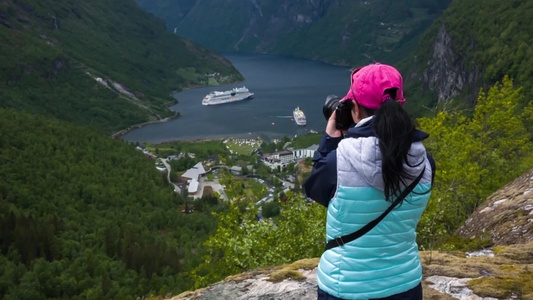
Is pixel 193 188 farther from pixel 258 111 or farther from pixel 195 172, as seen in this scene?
pixel 258 111

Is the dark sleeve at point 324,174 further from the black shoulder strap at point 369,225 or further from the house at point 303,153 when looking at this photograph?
the house at point 303,153

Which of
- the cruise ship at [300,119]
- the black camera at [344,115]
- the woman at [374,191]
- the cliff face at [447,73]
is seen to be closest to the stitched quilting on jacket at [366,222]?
the woman at [374,191]

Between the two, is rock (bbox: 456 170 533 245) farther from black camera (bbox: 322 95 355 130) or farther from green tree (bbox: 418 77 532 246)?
black camera (bbox: 322 95 355 130)

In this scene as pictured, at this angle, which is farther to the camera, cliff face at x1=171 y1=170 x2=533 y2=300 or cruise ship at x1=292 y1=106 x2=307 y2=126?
cruise ship at x1=292 y1=106 x2=307 y2=126

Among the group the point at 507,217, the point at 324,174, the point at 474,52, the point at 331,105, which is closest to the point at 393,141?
the point at 324,174

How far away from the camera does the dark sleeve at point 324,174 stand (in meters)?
2.36

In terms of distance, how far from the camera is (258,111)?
274 ft

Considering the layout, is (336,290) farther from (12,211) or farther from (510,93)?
(12,211)

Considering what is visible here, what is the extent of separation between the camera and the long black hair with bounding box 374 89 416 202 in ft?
7.42

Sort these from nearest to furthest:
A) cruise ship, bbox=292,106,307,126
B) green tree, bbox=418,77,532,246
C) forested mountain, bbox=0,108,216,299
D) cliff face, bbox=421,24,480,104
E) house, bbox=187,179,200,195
Result: green tree, bbox=418,77,532,246 → forested mountain, bbox=0,108,216,299 → house, bbox=187,179,200,195 → cruise ship, bbox=292,106,307,126 → cliff face, bbox=421,24,480,104

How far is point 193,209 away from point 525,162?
32.8 metres

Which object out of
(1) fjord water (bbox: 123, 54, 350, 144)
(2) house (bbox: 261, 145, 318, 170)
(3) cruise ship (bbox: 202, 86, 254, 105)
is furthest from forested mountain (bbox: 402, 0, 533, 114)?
(3) cruise ship (bbox: 202, 86, 254, 105)

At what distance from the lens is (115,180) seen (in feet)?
143

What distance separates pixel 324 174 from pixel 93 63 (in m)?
111
